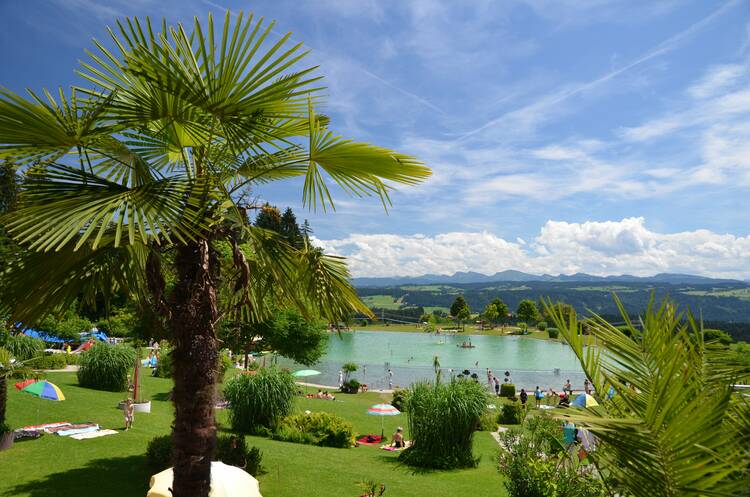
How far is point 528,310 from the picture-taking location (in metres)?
127

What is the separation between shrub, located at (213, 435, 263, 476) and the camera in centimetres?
1138

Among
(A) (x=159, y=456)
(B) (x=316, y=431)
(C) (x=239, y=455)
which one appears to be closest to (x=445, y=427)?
(B) (x=316, y=431)

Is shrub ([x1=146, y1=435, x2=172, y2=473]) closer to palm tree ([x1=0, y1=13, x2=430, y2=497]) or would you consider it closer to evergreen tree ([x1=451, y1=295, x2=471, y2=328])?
palm tree ([x1=0, y1=13, x2=430, y2=497])

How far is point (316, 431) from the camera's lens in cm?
1677

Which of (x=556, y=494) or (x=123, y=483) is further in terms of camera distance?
(x=123, y=483)

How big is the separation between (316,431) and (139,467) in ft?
21.3

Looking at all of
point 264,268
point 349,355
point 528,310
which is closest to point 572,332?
point 264,268

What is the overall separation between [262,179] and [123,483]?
8374 millimetres

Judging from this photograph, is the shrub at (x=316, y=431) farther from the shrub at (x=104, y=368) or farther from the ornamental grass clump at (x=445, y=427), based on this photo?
the shrub at (x=104, y=368)

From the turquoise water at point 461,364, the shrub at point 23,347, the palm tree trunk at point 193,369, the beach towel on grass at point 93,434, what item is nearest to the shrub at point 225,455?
the beach towel on grass at point 93,434

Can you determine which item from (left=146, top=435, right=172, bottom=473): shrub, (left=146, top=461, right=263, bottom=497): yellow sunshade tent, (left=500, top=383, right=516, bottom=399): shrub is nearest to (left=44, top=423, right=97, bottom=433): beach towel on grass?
(left=146, top=435, right=172, bottom=473): shrub

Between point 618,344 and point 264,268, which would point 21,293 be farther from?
point 618,344

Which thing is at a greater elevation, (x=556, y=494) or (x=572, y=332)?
(x=572, y=332)

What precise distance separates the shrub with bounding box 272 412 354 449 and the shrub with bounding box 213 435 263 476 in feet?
14.7
